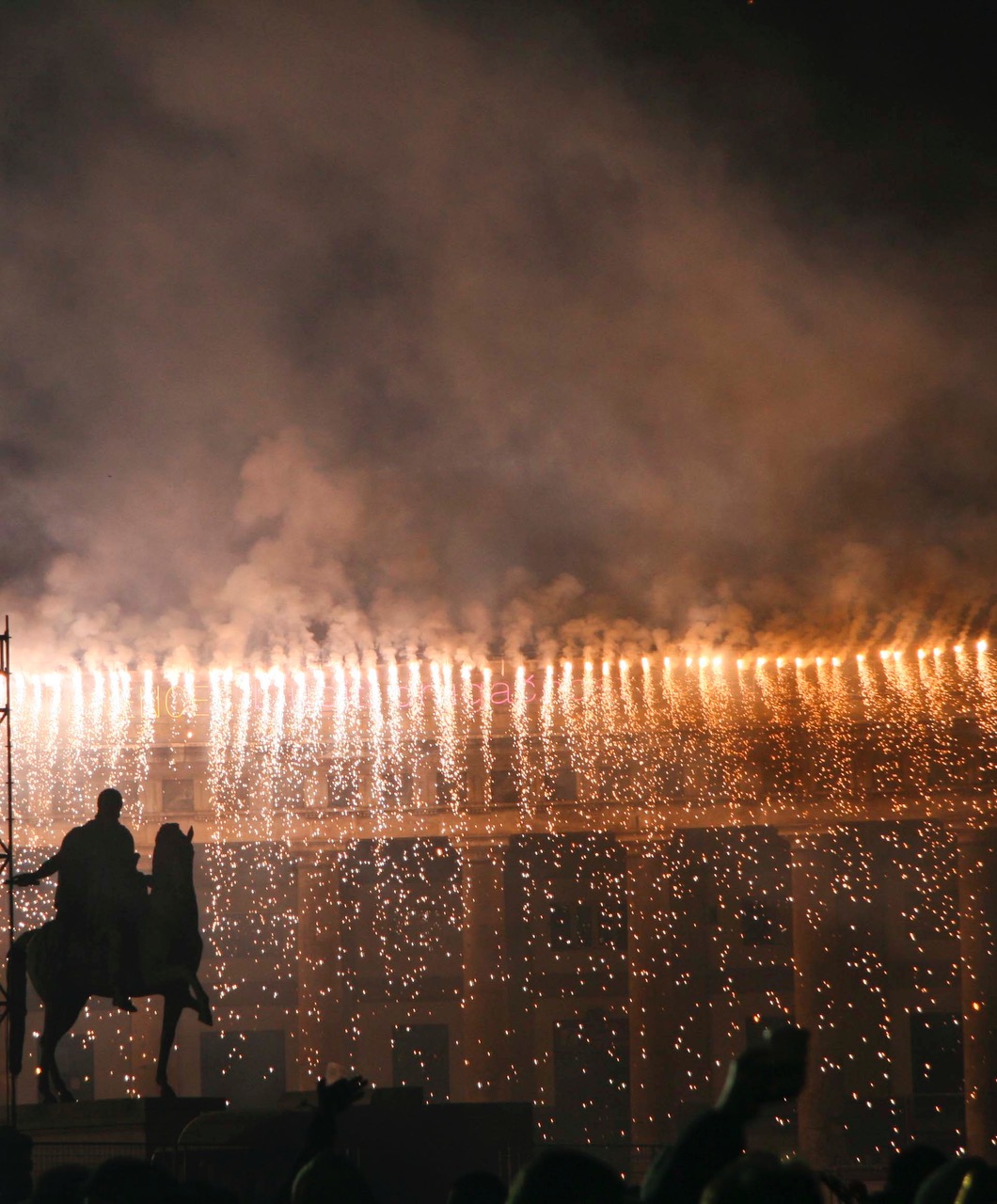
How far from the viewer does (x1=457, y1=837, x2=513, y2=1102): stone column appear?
142 feet

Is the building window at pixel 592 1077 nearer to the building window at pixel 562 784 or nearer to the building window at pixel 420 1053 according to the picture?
the building window at pixel 420 1053

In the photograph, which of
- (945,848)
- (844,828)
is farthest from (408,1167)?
(945,848)

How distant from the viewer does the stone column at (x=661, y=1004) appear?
4306cm

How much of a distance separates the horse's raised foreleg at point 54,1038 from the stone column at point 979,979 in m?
26.3

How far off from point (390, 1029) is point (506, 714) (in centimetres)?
1251

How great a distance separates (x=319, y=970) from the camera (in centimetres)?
4538

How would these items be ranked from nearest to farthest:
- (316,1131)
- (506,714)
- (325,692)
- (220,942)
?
(316,1131), (325,692), (506,714), (220,942)

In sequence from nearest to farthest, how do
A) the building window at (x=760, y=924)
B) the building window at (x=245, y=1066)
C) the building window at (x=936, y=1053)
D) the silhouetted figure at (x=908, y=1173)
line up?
1. the silhouetted figure at (x=908, y=1173)
2. the building window at (x=936, y=1053)
3. the building window at (x=760, y=924)
4. the building window at (x=245, y=1066)

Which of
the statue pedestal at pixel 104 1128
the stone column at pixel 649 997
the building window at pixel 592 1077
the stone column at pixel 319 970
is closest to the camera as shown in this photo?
the statue pedestal at pixel 104 1128

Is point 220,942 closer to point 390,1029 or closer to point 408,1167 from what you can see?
point 390,1029

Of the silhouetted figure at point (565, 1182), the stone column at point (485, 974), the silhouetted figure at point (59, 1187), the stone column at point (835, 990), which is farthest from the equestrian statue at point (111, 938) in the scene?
the stone column at point (485, 974)

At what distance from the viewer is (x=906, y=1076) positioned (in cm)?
4866

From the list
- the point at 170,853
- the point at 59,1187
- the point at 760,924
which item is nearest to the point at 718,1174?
the point at 59,1187

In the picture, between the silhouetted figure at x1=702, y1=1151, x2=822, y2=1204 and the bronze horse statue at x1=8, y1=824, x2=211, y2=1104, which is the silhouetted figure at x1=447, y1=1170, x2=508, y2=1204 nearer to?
the silhouetted figure at x1=702, y1=1151, x2=822, y2=1204
